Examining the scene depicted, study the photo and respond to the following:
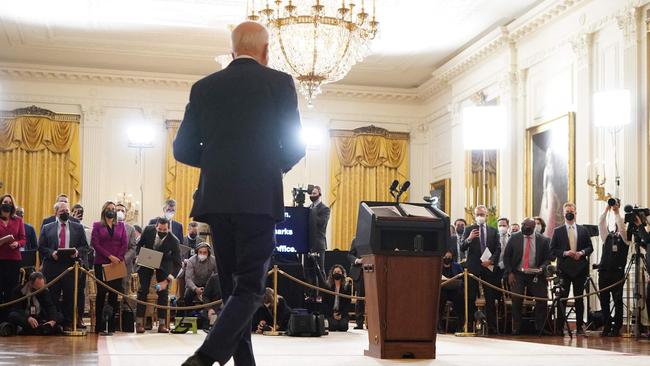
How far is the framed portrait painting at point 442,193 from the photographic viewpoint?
17.6 metres

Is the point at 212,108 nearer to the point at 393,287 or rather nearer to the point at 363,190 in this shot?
the point at 393,287

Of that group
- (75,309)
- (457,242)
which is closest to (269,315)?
(75,309)

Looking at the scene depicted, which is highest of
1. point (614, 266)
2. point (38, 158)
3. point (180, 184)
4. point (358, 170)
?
point (38, 158)

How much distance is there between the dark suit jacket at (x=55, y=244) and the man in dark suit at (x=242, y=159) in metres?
6.93

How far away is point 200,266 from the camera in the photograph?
36.3 feet

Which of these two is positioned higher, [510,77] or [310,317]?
[510,77]

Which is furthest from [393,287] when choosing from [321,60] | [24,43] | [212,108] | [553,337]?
[24,43]

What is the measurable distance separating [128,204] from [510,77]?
7.85 m

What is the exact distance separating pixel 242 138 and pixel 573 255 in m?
7.68

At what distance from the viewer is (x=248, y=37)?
3711 millimetres

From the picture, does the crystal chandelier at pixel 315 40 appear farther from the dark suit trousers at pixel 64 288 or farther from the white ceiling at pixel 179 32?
the dark suit trousers at pixel 64 288

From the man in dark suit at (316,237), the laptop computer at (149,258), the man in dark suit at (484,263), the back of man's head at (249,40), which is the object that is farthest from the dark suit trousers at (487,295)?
the back of man's head at (249,40)

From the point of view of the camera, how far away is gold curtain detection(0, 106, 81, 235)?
1712 centimetres

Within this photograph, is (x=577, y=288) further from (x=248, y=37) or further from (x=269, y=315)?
(x=248, y=37)
